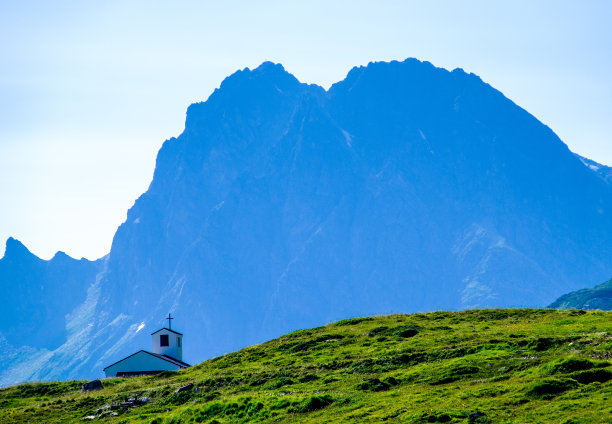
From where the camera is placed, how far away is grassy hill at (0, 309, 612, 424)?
40.8 m

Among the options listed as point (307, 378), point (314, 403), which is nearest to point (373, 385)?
point (314, 403)

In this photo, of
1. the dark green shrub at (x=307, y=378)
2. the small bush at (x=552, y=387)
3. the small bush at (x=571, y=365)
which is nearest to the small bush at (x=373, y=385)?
the dark green shrub at (x=307, y=378)

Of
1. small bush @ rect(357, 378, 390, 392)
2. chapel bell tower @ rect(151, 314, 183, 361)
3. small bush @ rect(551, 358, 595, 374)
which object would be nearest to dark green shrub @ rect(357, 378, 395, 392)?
small bush @ rect(357, 378, 390, 392)

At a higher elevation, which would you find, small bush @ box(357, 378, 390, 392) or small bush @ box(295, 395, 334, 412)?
small bush @ box(357, 378, 390, 392)

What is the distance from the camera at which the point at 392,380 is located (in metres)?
51.7

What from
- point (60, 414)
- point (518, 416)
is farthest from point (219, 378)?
point (518, 416)

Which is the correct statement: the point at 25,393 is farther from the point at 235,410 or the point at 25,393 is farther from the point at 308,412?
the point at 308,412

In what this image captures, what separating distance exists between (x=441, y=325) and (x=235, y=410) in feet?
95.7

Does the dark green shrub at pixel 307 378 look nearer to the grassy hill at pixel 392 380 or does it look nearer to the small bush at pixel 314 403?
the grassy hill at pixel 392 380

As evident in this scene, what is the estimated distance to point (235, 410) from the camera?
171 ft

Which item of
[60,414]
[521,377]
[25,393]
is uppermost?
[25,393]

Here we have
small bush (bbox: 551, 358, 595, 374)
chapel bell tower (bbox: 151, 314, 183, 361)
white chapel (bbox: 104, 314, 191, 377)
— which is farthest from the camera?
chapel bell tower (bbox: 151, 314, 183, 361)

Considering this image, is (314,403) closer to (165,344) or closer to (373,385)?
(373,385)

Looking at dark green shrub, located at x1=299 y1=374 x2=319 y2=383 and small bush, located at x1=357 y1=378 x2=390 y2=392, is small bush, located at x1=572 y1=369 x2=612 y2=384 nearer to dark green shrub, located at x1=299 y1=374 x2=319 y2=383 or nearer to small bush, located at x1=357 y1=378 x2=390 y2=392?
small bush, located at x1=357 y1=378 x2=390 y2=392
